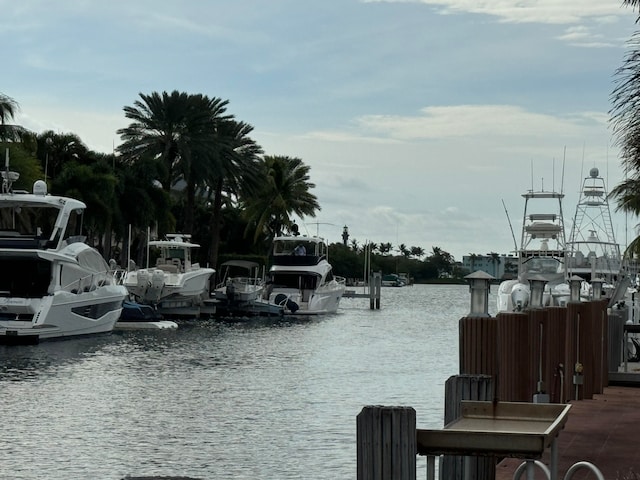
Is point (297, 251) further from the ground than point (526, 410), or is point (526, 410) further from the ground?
point (297, 251)

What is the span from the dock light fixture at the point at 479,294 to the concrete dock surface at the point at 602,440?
4.97 feet

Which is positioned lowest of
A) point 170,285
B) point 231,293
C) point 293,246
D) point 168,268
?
point 231,293

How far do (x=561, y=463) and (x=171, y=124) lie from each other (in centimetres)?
5711

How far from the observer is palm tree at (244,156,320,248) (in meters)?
87.9

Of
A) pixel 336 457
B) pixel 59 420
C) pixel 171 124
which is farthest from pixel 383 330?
pixel 336 457

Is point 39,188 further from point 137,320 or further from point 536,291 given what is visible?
point 536,291

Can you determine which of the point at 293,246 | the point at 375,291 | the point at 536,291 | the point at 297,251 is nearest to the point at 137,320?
the point at 297,251

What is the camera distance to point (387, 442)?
6805mm

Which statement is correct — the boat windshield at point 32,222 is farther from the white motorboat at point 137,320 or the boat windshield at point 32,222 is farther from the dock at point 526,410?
the dock at point 526,410

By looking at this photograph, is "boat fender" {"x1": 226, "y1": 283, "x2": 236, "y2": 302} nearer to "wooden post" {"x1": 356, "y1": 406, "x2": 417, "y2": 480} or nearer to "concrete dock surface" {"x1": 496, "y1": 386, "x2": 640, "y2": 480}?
"concrete dock surface" {"x1": 496, "y1": 386, "x2": 640, "y2": 480}

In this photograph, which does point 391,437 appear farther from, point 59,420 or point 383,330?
point 383,330

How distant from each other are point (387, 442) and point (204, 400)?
17.2 meters

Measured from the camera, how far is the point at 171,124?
66625 millimetres

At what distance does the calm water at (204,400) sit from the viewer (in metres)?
15.8
